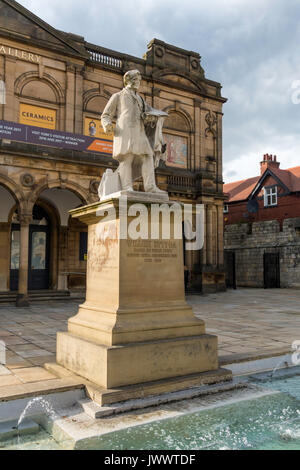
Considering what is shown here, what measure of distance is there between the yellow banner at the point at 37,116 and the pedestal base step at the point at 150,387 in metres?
13.4

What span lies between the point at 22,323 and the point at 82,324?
5345 mm

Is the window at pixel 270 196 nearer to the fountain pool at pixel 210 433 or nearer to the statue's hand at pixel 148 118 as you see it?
the statue's hand at pixel 148 118

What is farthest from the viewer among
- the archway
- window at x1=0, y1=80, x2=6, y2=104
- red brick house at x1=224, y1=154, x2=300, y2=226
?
red brick house at x1=224, y1=154, x2=300, y2=226

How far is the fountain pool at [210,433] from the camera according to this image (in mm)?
3275

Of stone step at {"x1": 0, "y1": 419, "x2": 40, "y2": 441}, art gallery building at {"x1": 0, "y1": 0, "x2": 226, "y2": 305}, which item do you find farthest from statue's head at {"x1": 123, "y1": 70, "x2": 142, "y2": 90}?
art gallery building at {"x1": 0, "y1": 0, "x2": 226, "y2": 305}

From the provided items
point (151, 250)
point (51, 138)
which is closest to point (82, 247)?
point (51, 138)

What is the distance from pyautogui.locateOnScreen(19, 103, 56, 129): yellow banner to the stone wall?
17.0 metres

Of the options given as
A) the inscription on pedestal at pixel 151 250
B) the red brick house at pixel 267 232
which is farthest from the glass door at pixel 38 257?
the inscription on pedestal at pixel 151 250

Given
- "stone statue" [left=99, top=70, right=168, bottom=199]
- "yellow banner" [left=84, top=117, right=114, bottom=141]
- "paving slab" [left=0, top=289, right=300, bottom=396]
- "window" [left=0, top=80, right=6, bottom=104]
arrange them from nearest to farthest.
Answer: "stone statue" [left=99, top=70, right=168, bottom=199]
"paving slab" [left=0, top=289, right=300, bottom=396]
"window" [left=0, top=80, right=6, bottom=104]
"yellow banner" [left=84, top=117, right=114, bottom=141]

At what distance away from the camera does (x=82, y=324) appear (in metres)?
5.08

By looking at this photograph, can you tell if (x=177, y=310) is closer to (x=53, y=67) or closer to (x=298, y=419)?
(x=298, y=419)

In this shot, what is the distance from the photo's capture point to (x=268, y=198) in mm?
28859

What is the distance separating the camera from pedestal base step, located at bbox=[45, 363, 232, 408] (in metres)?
4.12

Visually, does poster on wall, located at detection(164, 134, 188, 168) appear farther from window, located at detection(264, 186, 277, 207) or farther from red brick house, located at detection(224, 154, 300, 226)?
window, located at detection(264, 186, 277, 207)
